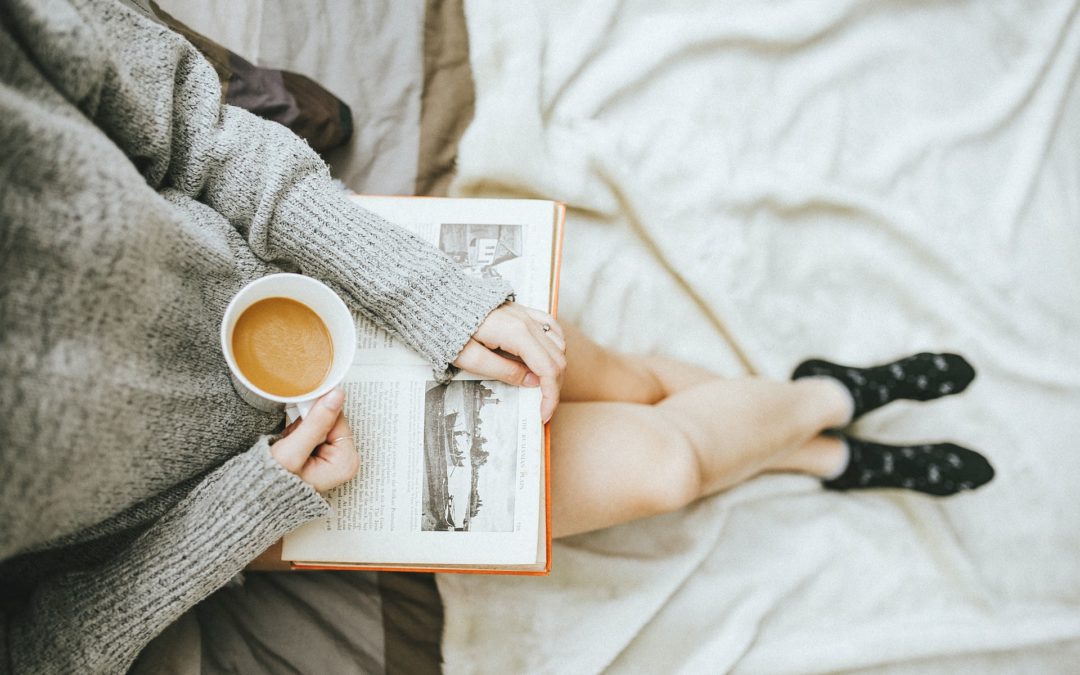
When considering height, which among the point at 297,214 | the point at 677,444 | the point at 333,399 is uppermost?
the point at 297,214

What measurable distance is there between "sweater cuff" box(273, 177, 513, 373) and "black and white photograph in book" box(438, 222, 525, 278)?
68 millimetres

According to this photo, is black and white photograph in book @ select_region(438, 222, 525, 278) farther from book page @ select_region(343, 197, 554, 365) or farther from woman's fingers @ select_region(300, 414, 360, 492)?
woman's fingers @ select_region(300, 414, 360, 492)

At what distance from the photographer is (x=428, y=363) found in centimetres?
A: 67

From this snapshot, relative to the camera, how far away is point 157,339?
0.52 metres

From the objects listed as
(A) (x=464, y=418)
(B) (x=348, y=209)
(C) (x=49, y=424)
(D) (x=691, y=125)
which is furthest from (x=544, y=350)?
(D) (x=691, y=125)

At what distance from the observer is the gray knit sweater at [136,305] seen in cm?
44

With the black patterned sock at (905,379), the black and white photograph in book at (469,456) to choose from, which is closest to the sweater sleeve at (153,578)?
the black and white photograph in book at (469,456)

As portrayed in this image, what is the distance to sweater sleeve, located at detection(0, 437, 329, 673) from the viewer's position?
1.82 ft

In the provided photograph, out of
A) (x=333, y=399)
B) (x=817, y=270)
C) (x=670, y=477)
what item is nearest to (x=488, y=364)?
(x=333, y=399)

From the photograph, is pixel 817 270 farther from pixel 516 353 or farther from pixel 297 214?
pixel 297 214

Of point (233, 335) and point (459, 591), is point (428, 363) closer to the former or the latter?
point (233, 335)

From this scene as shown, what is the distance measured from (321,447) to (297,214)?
208mm

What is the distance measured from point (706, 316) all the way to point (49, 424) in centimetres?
79

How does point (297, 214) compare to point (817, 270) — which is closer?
point (297, 214)
